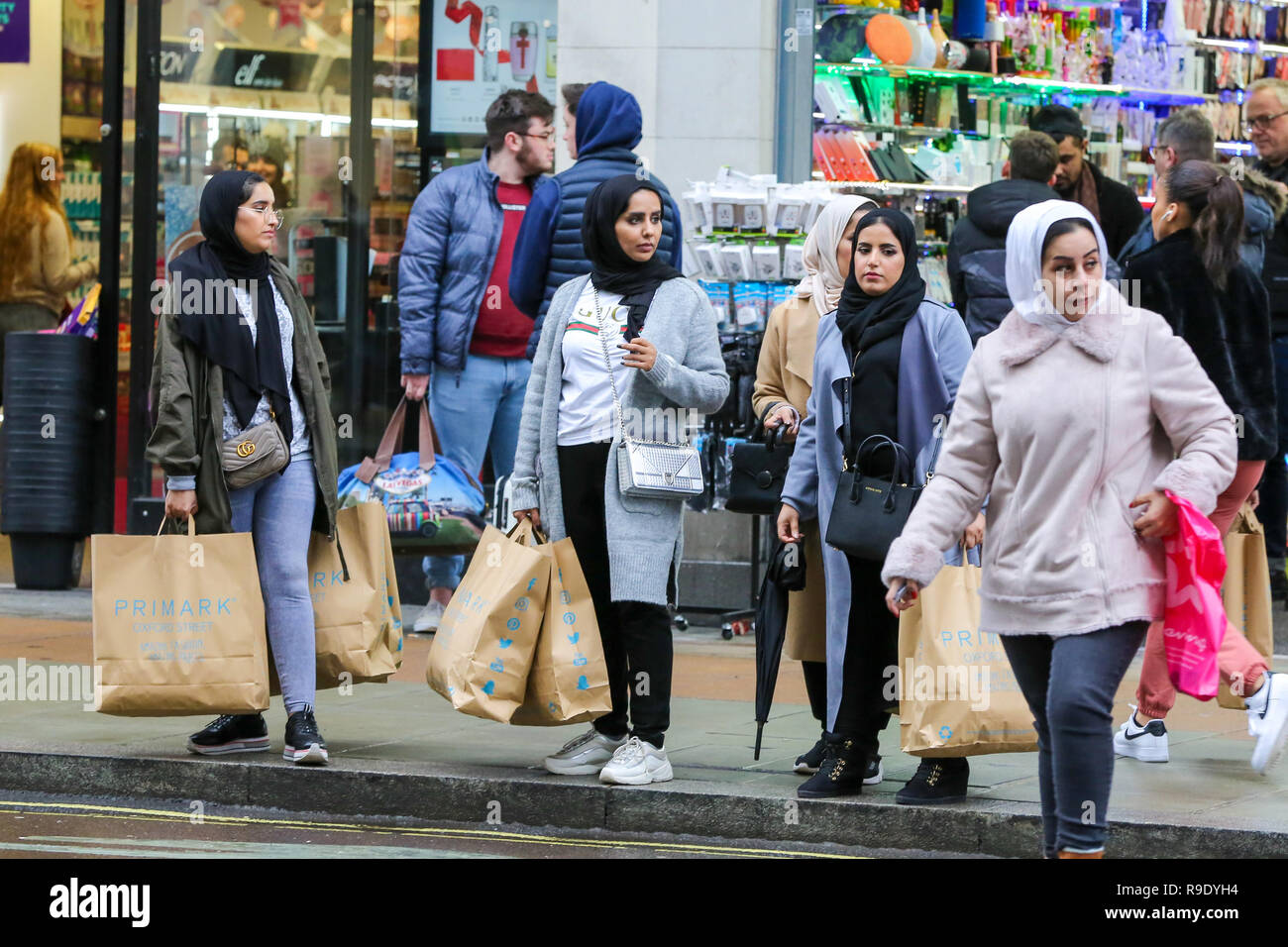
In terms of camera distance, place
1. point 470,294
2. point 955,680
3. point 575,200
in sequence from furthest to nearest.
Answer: point 470,294
point 575,200
point 955,680

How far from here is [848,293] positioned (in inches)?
265

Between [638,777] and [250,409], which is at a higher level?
[250,409]

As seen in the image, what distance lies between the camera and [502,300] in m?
10.4

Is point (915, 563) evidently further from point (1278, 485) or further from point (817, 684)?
point (1278, 485)

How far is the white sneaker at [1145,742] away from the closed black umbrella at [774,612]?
126 centimetres

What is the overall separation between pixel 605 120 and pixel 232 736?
2.94 metres

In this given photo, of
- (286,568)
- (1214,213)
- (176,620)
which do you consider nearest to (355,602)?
(286,568)

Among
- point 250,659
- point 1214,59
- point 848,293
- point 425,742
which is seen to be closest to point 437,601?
point 425,742

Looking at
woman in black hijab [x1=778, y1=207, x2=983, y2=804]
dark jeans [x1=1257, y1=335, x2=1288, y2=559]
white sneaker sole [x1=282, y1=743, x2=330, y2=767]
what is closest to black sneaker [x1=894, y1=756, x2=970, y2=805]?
woman in black hijab [x1=778, y1=207, x2=983, y2=804]

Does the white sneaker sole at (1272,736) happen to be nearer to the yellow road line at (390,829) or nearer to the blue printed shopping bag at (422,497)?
the yellow road line at (390,829)

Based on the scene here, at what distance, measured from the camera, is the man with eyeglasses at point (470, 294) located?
33.7 ft

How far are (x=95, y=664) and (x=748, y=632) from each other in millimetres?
4367

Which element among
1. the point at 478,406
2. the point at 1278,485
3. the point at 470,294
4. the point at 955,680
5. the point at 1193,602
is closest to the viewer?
the point at 1193,602
